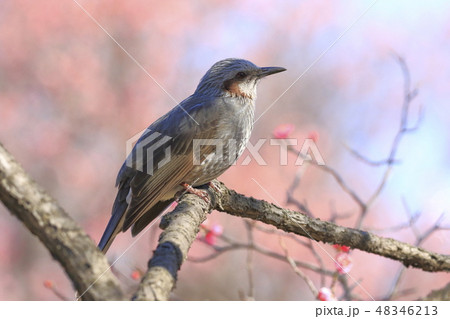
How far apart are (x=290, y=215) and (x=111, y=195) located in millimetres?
3996

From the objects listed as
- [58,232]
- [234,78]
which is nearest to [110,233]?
[234,78]

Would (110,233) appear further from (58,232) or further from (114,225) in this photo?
(58,232)

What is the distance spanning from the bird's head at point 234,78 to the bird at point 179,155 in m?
0.02

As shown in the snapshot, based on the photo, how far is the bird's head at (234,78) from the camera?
14.9 feet

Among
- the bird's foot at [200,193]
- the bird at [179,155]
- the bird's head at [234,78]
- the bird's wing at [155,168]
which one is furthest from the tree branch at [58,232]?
the bird's head at [234,78]

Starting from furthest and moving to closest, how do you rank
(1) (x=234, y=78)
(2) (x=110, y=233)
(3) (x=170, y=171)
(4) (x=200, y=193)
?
(1) (x=234, y=78) < (3) (x=170, y=171) < (2) (x=110, y=233) < (4) (x=200, y=193)

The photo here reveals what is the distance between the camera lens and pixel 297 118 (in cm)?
700

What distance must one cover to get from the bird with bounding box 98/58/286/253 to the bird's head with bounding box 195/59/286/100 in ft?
0.08

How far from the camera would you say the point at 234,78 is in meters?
4.57

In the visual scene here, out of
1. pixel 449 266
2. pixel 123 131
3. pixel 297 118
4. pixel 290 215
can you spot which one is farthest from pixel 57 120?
pixel 449 266

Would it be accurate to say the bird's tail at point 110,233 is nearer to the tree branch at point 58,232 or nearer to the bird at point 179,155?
the bird at point 179,155

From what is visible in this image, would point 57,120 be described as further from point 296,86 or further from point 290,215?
point 290,215

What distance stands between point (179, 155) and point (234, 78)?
1040mm

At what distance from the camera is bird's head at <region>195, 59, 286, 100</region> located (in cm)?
453
